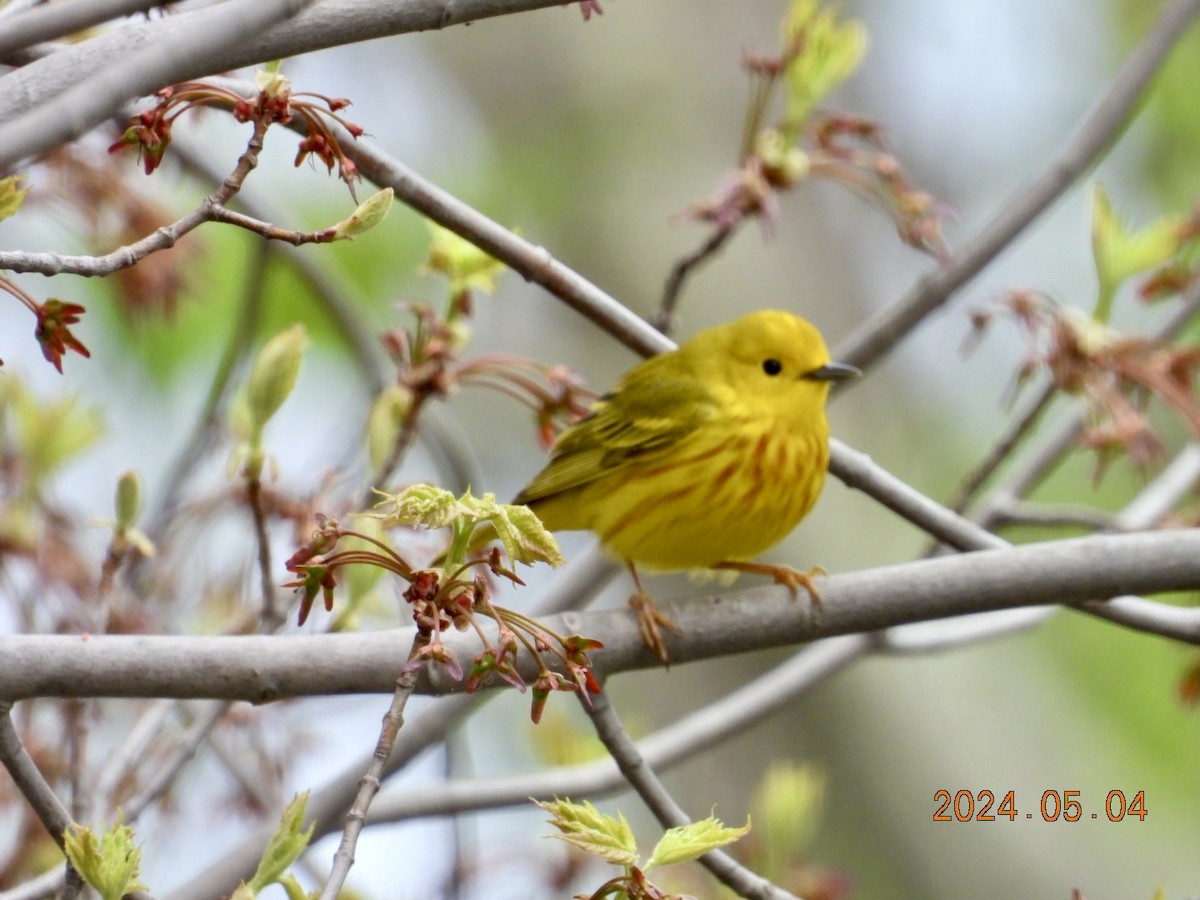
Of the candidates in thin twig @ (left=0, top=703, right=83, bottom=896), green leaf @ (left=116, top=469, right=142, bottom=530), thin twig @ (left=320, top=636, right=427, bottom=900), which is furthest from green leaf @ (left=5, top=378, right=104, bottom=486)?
thin twig @ (left=320, top=636, right=427, bottom=900)

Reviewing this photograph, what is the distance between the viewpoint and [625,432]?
10.9ft

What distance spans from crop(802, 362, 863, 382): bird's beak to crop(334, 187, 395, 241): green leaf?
5.38 feet

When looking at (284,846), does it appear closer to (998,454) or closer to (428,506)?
(428,506)

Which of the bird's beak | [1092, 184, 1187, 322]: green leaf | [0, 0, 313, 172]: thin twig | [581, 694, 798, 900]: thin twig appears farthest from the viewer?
→ the bird's beak

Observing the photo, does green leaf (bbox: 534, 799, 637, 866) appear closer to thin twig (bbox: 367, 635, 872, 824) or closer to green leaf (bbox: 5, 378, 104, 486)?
thin twig (bbox: 367, 635, 872, 824)

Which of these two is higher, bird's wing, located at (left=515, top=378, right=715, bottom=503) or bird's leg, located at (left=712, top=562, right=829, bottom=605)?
bird's wing, located at (left=515, top=378, right=715, bottom=503)

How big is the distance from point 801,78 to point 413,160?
10.7 feet

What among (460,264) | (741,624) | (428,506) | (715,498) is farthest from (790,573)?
(428,506)

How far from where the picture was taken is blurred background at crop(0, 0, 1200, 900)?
471cm

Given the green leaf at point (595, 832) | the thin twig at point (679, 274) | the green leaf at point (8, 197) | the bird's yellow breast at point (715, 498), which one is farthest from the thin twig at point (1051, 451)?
the green leaf at point (8, 197)

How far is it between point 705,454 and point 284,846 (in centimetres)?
183

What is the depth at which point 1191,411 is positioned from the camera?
2941 millimetres

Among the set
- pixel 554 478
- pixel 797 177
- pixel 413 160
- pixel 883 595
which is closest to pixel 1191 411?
pixel 797 177

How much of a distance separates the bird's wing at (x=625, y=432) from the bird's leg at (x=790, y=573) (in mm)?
328
